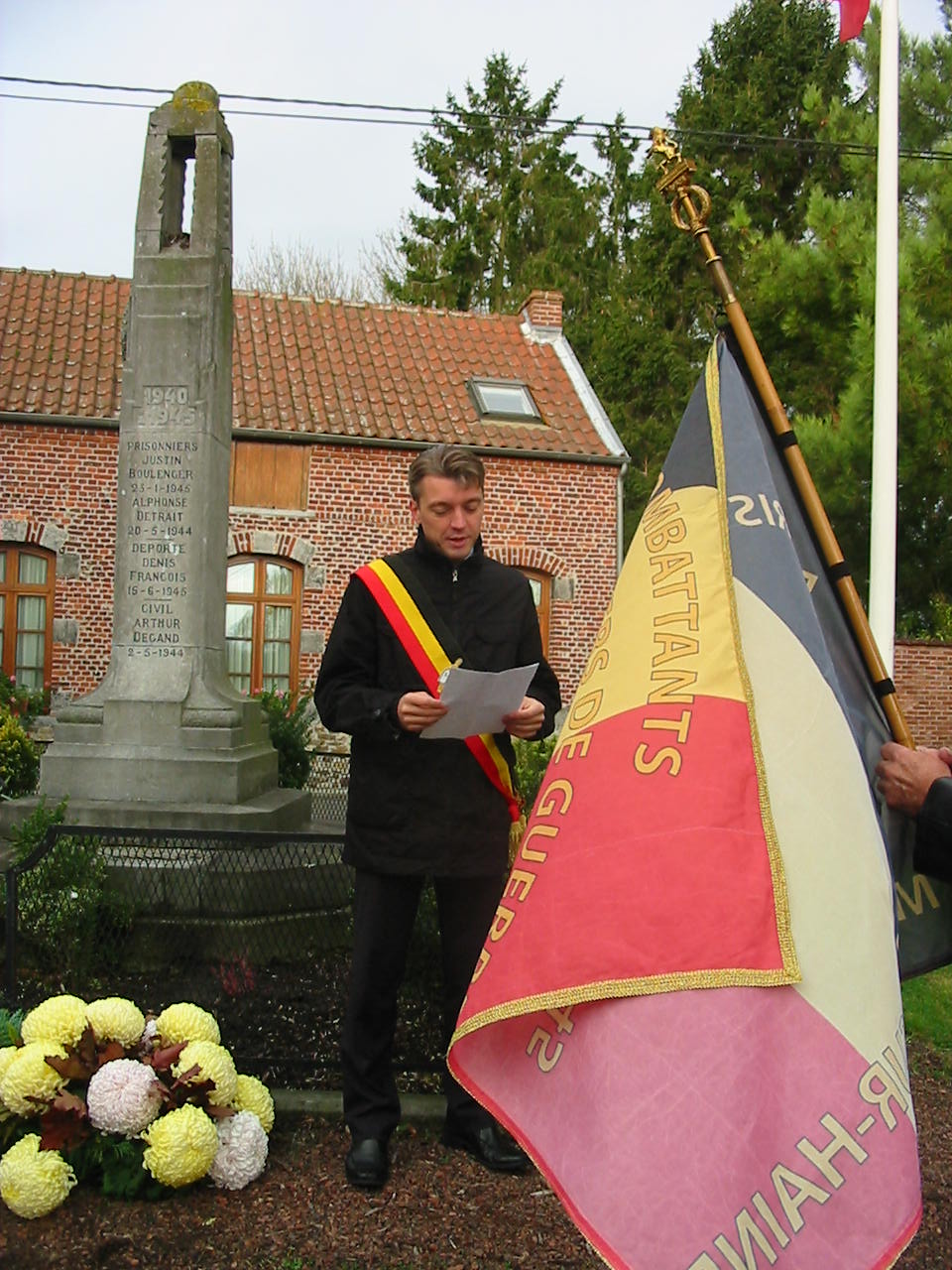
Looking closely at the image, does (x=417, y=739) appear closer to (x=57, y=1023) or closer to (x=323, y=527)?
(x=57, y=1023)

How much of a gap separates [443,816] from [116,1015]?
1067 millimetres

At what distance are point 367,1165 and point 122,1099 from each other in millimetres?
661

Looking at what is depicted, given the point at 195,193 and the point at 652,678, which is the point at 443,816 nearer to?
the point at 652,678

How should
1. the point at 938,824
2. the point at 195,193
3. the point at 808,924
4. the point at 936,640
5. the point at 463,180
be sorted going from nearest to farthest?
1. the point at 808,924
2. the point at 938,824
3. the point at 195,193
4. the point at 936,640
5. the point at 463,180

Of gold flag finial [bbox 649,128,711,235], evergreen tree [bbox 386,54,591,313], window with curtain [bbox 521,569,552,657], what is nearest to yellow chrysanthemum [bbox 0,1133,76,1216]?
gold flag finial [bbox 649,128,711,235]

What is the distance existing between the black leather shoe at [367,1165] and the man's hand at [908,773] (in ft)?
5.36

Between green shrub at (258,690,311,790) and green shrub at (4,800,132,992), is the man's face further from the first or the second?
green shrub at (258,690,311,790)

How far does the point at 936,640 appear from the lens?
Answer: 16.5 m

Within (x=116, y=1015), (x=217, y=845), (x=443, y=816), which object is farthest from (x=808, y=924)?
(x=217, y=845)

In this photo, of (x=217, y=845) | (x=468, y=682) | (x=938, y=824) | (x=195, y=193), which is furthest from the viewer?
(x=195, y=193)

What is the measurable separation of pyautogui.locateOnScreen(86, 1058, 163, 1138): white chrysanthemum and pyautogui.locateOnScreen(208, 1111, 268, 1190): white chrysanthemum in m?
0.20

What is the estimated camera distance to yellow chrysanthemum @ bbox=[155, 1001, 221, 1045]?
3334 millimetres

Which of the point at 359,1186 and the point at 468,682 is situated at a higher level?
the point at 468,682

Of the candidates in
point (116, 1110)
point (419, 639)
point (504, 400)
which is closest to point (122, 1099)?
point (116, 1110)
